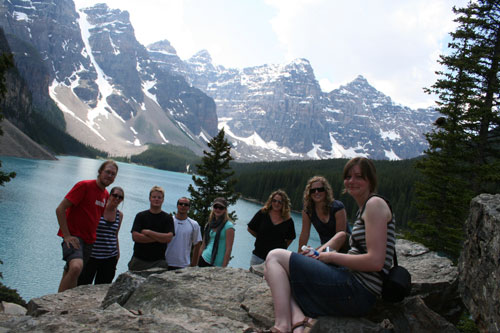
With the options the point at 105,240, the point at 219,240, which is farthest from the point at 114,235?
the point at 219,240

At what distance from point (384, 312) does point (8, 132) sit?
113077 mm

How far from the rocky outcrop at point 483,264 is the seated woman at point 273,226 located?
11.3 ft

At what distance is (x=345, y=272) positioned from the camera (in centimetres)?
360

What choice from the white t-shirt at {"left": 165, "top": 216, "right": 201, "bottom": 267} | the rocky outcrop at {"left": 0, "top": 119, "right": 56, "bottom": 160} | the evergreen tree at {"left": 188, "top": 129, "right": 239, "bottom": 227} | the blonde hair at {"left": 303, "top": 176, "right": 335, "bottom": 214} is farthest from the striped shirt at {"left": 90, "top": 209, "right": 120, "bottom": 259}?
the rocky outcrop at {"left": 0, "top": 119, "right": 56, "bottom": 160}

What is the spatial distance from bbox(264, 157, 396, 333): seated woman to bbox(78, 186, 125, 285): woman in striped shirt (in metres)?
4.64

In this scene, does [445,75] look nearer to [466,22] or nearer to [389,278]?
[466,22]

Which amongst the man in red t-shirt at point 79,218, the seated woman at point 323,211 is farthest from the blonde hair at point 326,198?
the man in red t-shirt at point 79,218

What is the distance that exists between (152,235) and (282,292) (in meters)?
4.35

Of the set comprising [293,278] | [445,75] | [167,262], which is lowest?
[167,262]

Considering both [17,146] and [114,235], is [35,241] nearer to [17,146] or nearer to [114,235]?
[114,235]

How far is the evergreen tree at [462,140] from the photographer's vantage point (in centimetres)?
1413

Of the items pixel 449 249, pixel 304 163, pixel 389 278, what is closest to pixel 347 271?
pixel 389 278

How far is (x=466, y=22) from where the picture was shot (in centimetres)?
1487

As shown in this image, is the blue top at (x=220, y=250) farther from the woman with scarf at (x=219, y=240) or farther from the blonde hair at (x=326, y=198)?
the blonde hair at (x=326, y=198)
